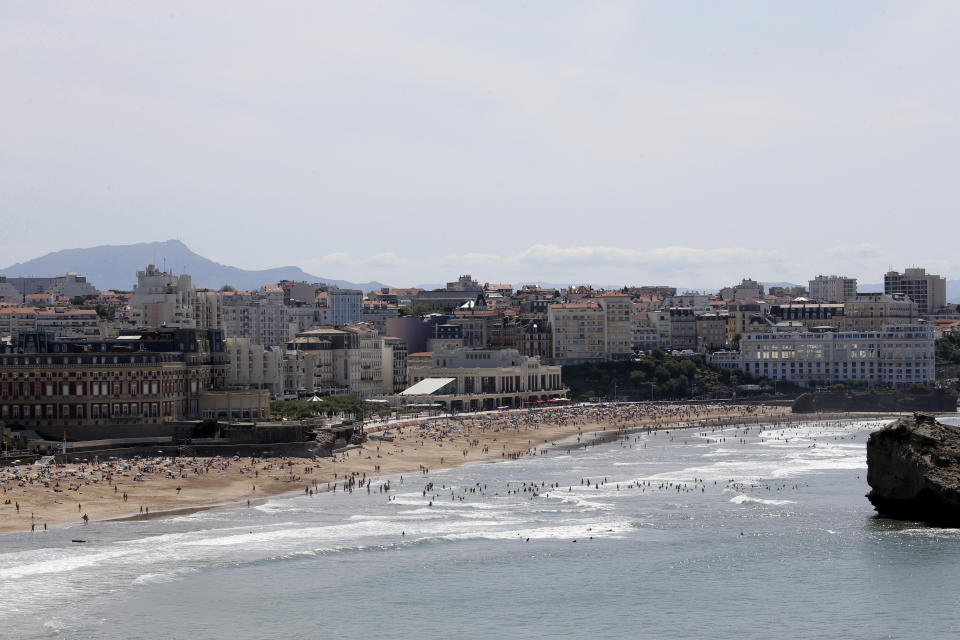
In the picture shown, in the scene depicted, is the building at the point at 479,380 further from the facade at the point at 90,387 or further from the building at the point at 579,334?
the facade at the point at 90,387

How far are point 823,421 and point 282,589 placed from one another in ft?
370

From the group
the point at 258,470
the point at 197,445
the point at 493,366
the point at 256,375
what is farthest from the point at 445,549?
the point at 493,366

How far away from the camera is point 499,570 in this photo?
56000 millimetres

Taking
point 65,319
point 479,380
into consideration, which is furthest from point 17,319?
point 479,380

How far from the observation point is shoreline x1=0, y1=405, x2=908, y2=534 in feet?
226

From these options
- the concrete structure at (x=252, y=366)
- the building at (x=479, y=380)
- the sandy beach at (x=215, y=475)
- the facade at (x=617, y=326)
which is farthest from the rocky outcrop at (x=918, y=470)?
the facade at (x=617, y=326)

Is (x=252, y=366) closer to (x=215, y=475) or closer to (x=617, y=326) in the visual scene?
A: (x=215, y=475)

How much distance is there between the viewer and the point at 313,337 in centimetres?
15250

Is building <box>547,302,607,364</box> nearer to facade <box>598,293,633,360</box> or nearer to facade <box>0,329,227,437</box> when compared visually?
facade <box>598,293,633,360</box>

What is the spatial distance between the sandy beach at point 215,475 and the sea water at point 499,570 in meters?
3.56

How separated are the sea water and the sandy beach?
11.7ft

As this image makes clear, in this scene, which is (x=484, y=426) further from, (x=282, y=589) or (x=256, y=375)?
(x=282, y=589)

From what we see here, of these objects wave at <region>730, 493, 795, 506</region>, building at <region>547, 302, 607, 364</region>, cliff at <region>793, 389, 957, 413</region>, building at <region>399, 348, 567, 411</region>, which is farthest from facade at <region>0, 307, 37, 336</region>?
wave at <region>730, 493, 795, 506</region>

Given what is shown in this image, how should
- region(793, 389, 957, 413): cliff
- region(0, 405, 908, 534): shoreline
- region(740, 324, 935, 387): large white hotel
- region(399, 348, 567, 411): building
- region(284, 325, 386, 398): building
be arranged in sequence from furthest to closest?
region(740, 324, 935, 387): large white hotel
region(793, 389, 957, 413): cliff
region(399, 348, 567, 411): building
region(284, 325, 386, 398): building
region(0, 405, 908, 534): shoreline
